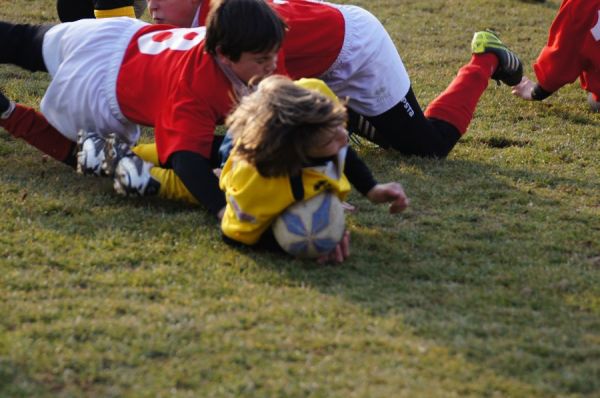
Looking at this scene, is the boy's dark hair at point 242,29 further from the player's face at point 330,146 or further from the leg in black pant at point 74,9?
the leg in black pant at point 74,9

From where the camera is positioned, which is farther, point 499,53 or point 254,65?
point 499,53

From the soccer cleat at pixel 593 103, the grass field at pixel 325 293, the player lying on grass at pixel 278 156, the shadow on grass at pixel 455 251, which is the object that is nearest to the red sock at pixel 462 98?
the grass field at pixel 325 293

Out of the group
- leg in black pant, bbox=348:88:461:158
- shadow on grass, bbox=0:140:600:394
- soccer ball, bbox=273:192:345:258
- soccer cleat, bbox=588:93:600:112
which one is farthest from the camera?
soccer cleat, bbox=588:93:600:112

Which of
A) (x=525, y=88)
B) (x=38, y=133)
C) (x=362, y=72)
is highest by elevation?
(x=362, y=72)

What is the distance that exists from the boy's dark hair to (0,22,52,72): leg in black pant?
3.26ft

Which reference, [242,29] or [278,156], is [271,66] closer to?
[242,29]

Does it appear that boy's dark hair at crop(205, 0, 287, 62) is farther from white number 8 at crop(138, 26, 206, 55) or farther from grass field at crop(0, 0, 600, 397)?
grass field at crop(0, 0, 600, 397)

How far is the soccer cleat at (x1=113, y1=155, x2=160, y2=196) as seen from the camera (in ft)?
13.7

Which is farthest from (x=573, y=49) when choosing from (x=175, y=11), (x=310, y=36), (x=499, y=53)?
(x=175, y=11)

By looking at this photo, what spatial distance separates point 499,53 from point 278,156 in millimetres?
2374

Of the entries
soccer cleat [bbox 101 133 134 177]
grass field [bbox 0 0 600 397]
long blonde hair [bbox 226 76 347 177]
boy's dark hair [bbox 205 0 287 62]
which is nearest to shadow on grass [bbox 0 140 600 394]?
grass field [bbox 0 0 600 397]

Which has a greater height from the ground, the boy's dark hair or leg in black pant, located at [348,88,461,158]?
the boy's dark hair

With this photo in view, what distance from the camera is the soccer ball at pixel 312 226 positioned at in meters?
3.55

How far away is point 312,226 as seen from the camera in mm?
3543
